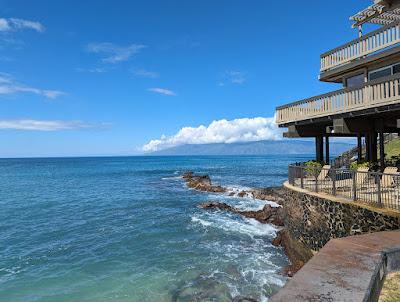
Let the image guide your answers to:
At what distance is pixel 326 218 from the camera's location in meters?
11.8

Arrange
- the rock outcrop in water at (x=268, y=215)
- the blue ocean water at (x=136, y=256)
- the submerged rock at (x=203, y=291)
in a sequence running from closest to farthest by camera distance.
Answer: the submerged rock at (x=203, y=291) → the blue ocean water at (x=136, y=256) → the rock outcrop in water at (x=268, y=215)

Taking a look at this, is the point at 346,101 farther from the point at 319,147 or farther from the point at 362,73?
the point at 319,147

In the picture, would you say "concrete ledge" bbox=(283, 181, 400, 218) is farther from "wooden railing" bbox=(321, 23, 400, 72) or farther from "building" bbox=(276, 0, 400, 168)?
"wooden railing" bbox=(321, 23, 400, 72)

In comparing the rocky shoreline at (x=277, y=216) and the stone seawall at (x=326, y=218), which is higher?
the stone seawall at (x=326, y=218)

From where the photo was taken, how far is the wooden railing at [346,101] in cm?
1244

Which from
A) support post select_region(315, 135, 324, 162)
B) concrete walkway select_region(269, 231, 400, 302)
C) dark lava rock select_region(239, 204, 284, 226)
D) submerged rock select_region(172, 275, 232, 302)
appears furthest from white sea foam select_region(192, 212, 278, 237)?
concrete walkway select_region(269, 231, 400, 302)

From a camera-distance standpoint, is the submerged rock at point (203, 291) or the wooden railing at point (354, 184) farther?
the submerged rock at point (203, 291)

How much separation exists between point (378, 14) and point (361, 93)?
7.17m

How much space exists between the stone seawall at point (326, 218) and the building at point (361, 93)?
12.8ft

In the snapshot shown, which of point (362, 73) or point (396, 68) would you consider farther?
point (362, 73)

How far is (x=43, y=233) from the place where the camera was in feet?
67.8

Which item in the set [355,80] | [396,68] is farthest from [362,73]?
[396,68]

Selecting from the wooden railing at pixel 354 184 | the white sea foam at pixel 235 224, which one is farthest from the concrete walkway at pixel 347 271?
the white sea foam at pixel 235 224

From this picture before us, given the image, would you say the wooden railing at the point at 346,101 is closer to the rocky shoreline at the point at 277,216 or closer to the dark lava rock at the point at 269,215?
the rocky shoreline at the point at 277,216
